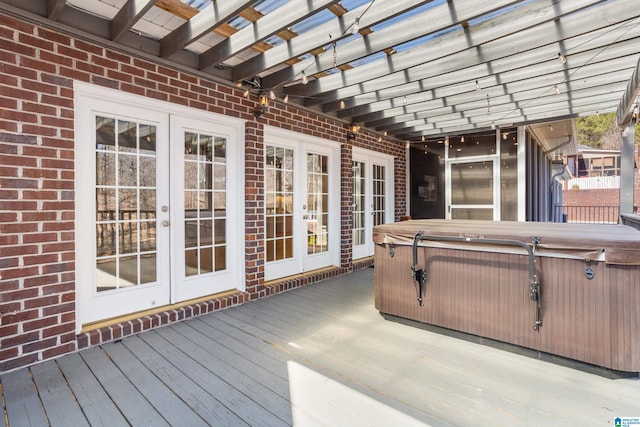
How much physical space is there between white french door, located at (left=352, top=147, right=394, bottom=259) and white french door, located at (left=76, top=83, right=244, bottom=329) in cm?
267

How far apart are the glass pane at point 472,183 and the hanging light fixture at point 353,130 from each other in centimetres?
254

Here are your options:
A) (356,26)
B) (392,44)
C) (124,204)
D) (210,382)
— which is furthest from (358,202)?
(210,382)

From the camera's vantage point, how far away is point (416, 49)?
322 centimetres

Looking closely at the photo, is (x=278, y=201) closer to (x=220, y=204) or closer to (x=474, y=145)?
(x=220, y=204)

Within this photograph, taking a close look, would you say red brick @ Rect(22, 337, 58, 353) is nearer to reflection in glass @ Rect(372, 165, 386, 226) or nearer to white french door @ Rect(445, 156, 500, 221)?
reflection in glass @ Rect(372, 165, 386, 226)

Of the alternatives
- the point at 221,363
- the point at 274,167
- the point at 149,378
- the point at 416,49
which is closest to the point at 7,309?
the point at 149,378

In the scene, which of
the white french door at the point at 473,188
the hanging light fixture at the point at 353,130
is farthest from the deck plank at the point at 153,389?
the white french door at the point at 473,188

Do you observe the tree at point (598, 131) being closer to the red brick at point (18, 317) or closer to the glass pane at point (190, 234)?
the glass pane at point (190, 234)

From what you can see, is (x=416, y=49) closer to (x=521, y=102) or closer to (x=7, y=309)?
(x=521, y=102)

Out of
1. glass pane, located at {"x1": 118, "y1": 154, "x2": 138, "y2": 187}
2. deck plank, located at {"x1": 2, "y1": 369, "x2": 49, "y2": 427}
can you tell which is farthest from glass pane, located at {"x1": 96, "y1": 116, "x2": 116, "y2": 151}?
deck plank, located at {"x1": 2, "y1": 369, "x2": 49, "y2": 427}

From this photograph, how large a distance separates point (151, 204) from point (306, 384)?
2.29 metres

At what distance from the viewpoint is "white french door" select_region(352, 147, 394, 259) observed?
614 cm

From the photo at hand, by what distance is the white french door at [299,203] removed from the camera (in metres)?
4.56

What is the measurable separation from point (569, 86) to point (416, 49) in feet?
7.20
